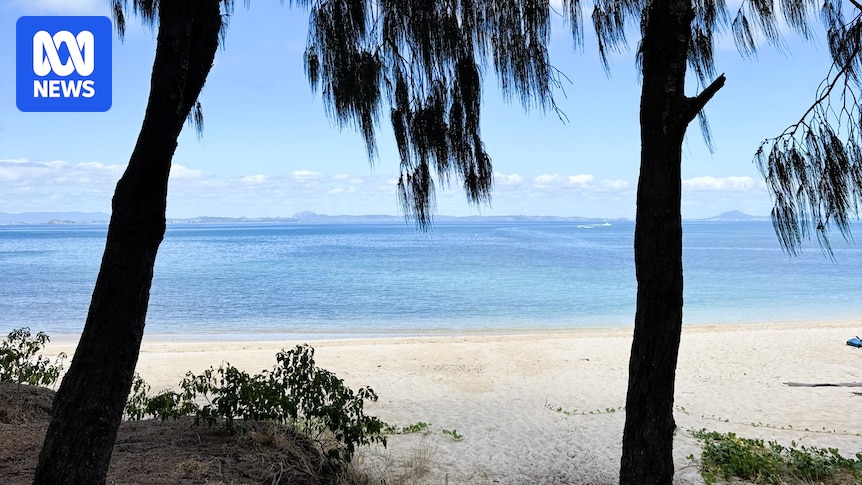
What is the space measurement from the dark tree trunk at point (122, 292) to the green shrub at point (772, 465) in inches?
163

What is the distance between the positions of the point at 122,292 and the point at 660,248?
246cm

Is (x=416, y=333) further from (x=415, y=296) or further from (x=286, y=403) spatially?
(x=286, y=403)

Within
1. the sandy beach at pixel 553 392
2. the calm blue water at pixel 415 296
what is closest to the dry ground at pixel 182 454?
the sandy beach at pixel 553 392

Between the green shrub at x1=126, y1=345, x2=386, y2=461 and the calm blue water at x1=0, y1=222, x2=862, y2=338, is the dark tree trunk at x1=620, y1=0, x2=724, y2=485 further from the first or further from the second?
the calm blue water at x1=0, y1=222, x2=862, y2=338

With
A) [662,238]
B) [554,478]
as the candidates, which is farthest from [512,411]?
[662,238]

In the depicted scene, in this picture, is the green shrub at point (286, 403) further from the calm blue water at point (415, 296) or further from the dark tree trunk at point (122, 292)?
the calm blue water at point (415, 296)

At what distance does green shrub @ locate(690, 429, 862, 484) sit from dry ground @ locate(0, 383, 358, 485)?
3.03 m

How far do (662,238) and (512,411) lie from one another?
4577mm

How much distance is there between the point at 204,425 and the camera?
438 centimetres

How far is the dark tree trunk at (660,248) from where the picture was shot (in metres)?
3.24

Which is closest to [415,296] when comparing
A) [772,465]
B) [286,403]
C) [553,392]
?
[553,392]

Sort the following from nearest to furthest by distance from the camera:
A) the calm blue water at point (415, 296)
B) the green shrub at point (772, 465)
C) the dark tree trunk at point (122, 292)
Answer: the dark tree trunk at point (122, 292) < the green shrub at point (772, 465) < the calm blue water at point (415, 296)

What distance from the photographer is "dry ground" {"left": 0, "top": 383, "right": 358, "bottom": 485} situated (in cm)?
344

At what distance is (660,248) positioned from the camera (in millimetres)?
3248
